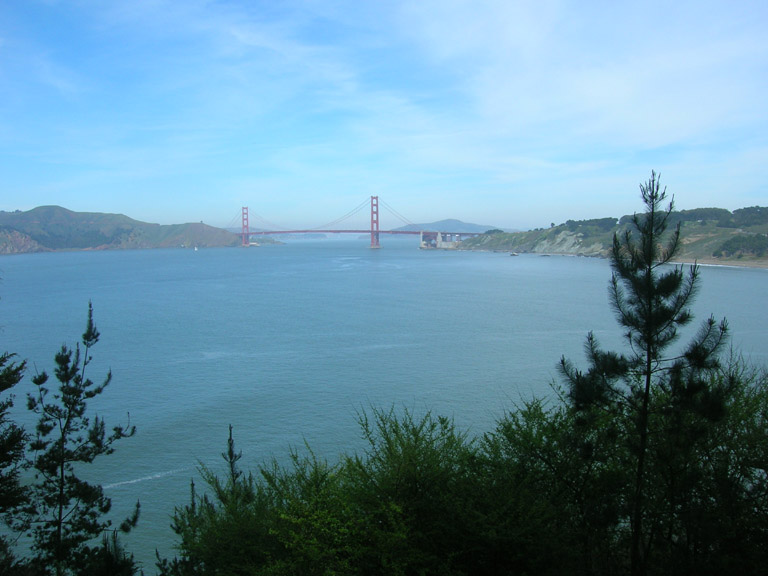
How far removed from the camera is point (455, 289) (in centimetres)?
4175

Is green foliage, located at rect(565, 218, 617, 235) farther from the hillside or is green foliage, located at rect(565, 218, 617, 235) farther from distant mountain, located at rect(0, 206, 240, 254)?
distant mountain, located at rect(0, 206, 240, 254)

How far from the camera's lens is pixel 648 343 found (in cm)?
503

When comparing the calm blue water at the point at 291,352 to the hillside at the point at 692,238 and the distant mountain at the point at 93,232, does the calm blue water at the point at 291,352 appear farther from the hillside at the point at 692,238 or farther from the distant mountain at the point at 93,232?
the distant mountain at the point at 93,232

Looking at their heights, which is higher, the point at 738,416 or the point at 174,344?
the point at 738,416

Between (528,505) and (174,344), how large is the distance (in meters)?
→ 20.7

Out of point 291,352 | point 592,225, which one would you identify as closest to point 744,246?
point 592,225

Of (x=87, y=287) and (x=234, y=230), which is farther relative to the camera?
(x=234, y=230)

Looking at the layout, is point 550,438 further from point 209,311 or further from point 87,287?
point 87,287

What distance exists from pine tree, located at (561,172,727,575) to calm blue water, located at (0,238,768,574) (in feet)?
18.1

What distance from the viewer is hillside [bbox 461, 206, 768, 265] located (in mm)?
59906

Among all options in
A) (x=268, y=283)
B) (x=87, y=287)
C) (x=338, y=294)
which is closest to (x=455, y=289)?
(x=338, y=294)

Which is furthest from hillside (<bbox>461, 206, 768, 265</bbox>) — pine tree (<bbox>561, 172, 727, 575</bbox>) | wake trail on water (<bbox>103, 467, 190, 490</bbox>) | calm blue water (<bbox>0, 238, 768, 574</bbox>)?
pine tree (<bbox>561, 172, 727, 575</bbox>)

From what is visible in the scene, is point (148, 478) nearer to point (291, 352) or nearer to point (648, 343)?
point (648, 343)

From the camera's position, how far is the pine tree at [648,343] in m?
4.86
